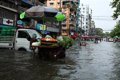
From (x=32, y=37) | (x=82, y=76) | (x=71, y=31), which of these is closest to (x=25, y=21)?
(x=32, y=37)

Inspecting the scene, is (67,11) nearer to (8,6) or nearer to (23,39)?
(8,6)

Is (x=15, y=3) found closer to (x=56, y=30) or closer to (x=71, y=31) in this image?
(x=56, y=30)

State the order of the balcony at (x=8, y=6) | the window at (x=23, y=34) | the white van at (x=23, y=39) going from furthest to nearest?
the balcony at (x=8, y=6) → the window at (x=23, y=34) → the white van at (x=23, y=39)

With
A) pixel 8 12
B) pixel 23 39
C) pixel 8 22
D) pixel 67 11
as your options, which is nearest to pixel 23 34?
pixel 23 39

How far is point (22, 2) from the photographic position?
55.2 metres

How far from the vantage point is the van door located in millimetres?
20875

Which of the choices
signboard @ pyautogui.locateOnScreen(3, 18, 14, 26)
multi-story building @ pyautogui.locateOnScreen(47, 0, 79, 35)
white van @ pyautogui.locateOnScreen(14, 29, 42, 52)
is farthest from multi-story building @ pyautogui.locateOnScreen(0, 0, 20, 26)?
multi-story building @ pyautogui.locateOnScreen(47, 0, 79, 35)

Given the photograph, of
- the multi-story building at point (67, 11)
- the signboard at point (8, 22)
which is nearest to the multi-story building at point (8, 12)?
the signboard at point (8, 22)

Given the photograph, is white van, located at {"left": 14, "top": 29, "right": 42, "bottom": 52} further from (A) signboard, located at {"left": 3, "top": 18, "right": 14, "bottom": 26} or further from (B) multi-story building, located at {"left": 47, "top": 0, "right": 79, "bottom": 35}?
(B) multi-story building, located at {"left": 47, "top": 0, "right": 79, "bottom": 35}

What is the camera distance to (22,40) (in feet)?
68.7

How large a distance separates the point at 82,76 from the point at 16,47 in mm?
10619

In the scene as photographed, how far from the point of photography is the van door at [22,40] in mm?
20875

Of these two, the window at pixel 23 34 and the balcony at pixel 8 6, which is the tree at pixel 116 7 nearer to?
the balcony at pixel 8 6

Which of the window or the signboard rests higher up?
the signboard
